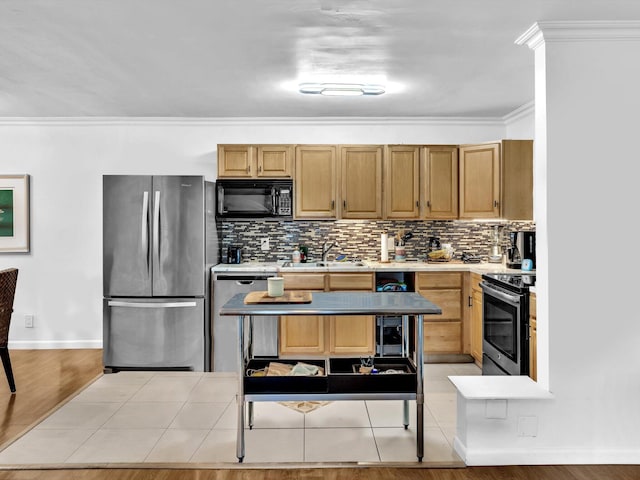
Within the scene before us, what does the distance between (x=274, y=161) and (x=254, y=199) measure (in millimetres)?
440

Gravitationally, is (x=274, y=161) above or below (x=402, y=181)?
above

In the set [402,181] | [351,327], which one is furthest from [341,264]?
[402,181]

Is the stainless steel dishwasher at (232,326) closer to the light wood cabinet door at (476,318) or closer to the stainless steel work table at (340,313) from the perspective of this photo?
the stainless steel work table at (340,313)

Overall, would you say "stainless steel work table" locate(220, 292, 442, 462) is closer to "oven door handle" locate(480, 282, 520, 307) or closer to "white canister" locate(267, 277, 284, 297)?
"white canister" locate(267, 277, 284, 297)

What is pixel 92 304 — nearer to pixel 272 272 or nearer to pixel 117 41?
pixel 272 272

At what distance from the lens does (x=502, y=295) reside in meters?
3.74

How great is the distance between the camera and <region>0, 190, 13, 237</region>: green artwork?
5207 mm

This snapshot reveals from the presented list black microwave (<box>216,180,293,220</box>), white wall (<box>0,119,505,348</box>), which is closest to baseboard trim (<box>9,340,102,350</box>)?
white wall (<box>0,119,505,348</box>)

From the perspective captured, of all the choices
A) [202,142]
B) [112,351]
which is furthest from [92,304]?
[202,142]

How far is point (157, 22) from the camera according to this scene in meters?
2.81

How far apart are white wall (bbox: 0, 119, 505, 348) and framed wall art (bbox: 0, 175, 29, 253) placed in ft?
0.27

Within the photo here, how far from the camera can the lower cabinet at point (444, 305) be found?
15.6ft

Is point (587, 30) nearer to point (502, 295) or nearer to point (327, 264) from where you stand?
point (502, 295)

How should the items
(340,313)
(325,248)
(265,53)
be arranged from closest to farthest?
1. (340,313)
2. (265,53)
3. (325,248)
